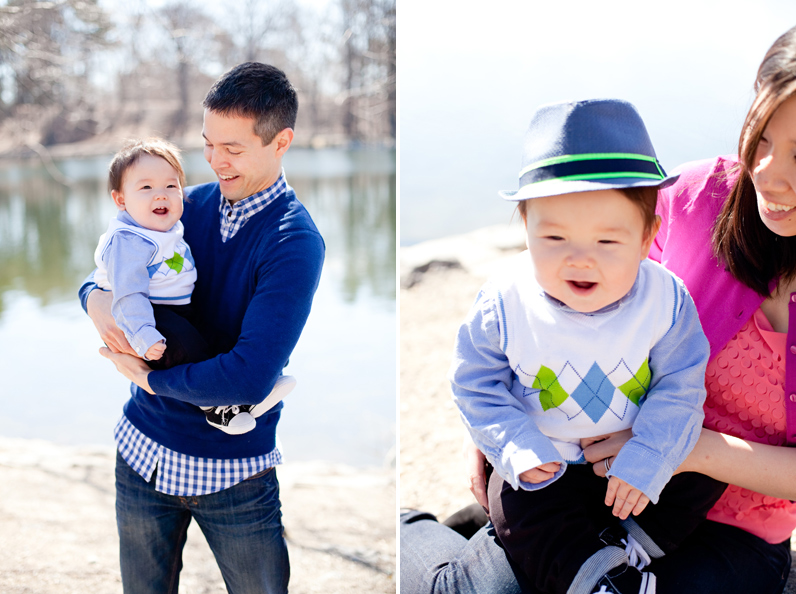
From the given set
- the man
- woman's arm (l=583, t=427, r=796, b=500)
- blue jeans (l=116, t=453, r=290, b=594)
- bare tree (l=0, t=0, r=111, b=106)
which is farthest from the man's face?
bare tree (l=0, t=0, r=111, b=106)

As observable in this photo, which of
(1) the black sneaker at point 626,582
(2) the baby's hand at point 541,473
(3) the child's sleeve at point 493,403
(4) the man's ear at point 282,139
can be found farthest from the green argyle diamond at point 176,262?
(1) the black sneaker at point 626,582

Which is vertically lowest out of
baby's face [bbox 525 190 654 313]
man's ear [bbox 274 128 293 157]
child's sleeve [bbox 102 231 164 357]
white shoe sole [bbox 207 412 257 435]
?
white shoe sole [bbox 207 412 257 435]

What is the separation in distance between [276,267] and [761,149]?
995 millimetres

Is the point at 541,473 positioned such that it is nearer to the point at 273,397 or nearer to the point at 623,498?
the point at 623,498

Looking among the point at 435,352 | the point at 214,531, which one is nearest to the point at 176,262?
the point at 214,531

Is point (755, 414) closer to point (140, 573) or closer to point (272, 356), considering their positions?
point (272, 356)

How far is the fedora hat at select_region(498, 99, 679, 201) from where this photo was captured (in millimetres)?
1199

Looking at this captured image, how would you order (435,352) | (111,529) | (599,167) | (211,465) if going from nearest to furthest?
(599,167) → (211,465) → (111,529) → (435,352)

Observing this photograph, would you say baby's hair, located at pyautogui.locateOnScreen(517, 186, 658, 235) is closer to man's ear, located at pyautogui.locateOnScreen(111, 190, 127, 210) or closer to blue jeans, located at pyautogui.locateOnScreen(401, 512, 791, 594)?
blue jeans, located at pyautogui.locateOnScreen(401, 512, 791, 594)

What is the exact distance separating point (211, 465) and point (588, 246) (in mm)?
958

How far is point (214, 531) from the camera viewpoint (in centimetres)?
157

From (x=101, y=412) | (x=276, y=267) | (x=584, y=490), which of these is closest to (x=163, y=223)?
(x=276, y=267)

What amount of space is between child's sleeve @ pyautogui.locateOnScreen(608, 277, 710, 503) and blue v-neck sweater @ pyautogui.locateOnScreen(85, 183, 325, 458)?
0.71 meters

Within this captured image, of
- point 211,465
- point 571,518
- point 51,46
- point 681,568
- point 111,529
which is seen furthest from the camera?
point 51,46
